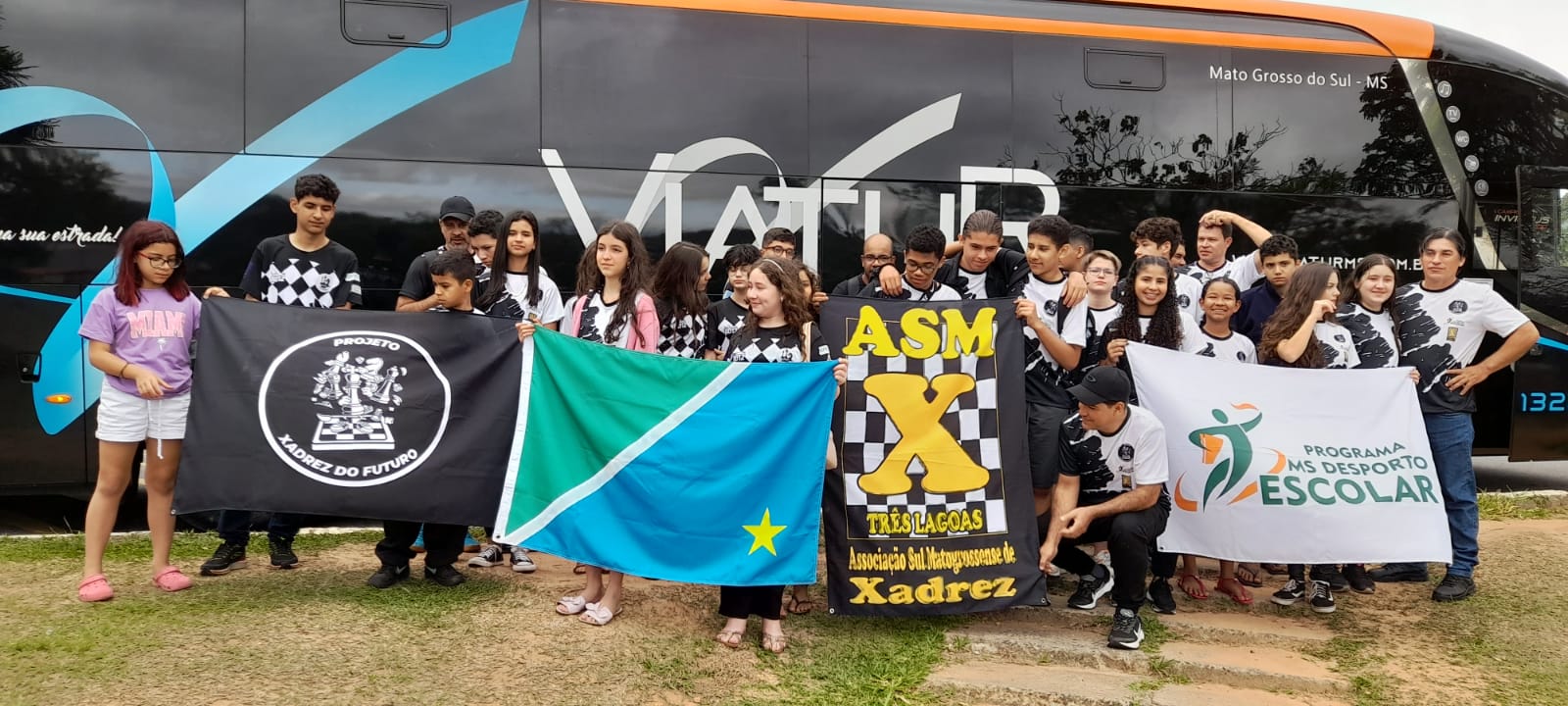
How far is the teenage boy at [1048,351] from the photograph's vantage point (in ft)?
15.5

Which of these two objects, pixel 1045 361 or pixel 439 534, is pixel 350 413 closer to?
pixel 439 534

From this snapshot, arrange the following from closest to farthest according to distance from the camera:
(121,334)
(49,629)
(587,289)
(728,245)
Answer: (49,629) → (121,334) → (587,289) → (728,245)

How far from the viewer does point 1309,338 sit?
16.7 feet

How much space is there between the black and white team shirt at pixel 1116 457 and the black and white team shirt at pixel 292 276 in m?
3.68

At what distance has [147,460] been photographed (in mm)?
4523

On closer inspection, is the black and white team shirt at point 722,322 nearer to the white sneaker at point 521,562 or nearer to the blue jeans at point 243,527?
the white sneaker at point 521,562

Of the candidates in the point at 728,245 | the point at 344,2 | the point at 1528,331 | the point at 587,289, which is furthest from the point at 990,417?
the point at 344,2

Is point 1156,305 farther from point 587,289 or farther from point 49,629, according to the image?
point 49,629

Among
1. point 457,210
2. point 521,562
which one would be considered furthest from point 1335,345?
point 457,210

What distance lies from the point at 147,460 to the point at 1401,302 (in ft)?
21.2

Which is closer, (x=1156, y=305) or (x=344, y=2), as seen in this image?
(x=1156, y=305)

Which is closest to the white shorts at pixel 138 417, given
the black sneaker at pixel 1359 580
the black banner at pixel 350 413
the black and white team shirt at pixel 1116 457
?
the black banner at pixel 350 413

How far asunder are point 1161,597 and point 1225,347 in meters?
1.32

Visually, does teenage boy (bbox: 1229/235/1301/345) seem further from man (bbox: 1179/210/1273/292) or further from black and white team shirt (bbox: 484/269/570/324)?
black and white team shirt (bbox: 484/269/570/324)
